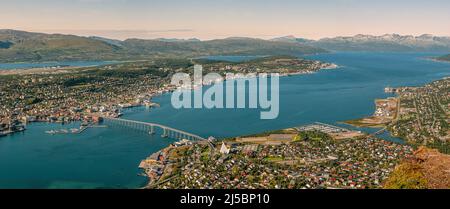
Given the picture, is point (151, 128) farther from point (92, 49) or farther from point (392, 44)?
point (392, 44)

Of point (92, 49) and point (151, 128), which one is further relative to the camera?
point (92, 49)

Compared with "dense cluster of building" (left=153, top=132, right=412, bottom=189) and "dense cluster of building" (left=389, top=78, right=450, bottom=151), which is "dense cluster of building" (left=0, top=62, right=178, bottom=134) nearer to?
"dense cluster of building" (left=153, top=132, right=412, bottom=189)

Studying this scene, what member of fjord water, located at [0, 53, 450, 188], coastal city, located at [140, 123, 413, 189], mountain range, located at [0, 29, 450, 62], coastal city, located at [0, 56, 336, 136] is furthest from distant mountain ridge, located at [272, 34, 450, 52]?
coastal city, located at [140, 123, 413, 189]

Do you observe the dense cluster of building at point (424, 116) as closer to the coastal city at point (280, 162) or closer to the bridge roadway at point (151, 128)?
the coastal city at point (280, 162)

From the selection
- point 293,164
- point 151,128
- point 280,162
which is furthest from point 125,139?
point 293,164

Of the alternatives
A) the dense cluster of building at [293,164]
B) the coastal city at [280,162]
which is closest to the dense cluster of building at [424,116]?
the coastal city at [280,162]
